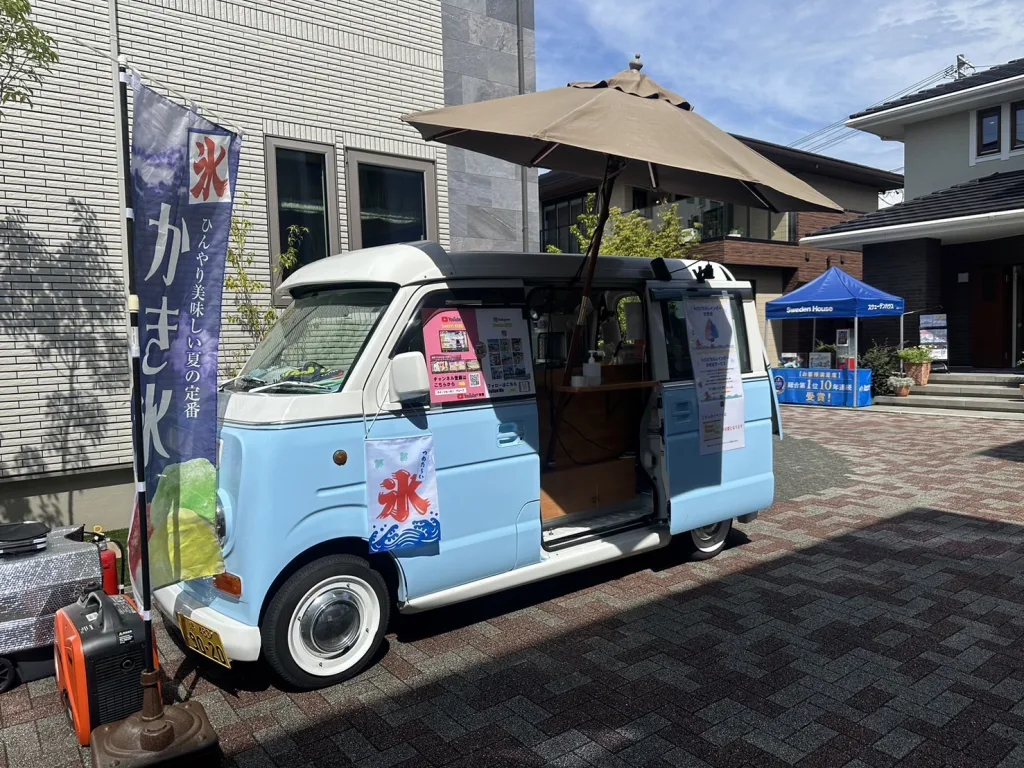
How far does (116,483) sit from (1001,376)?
16.2 metres

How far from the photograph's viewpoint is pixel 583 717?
3629mm

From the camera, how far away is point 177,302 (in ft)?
10.9

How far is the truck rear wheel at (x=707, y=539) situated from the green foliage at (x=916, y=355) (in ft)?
40.3

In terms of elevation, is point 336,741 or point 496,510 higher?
point 496,510

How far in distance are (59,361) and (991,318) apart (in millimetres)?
19119

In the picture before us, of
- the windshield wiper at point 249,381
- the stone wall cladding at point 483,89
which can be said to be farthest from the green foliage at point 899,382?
the windshield wiper at point 249,381

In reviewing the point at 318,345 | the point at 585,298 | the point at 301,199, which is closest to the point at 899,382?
the point at 301,199

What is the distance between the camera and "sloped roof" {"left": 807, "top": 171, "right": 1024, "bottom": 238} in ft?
50.3

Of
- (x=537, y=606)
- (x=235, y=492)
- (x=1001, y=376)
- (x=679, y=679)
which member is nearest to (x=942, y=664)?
(x=679, y=679)

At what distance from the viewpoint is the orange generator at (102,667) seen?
11.0 feet

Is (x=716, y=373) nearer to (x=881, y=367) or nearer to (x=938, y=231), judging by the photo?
(x=881, y=367)

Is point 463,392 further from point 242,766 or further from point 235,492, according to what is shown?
point 242,766

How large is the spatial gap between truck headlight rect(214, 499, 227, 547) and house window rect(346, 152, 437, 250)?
531 centimetres

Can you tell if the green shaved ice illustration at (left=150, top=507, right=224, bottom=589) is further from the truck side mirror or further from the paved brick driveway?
the truck side mirror
